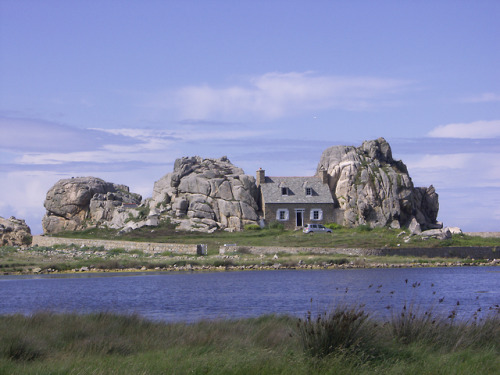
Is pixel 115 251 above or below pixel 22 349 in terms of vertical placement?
above

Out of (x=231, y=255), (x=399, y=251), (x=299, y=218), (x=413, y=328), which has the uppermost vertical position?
(x=299, y=218)

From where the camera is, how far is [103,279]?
3928 centimetres

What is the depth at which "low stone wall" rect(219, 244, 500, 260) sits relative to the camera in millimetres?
48719

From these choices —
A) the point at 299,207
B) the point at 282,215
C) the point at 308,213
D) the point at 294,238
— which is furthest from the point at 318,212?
the point at 294,238

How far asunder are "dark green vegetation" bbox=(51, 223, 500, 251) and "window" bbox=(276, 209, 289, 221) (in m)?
1.02

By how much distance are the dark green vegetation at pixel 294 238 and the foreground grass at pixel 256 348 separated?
38.1 m

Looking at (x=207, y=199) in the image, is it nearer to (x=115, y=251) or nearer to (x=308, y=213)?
(x=308, y=213)

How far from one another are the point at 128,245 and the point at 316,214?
1829cm

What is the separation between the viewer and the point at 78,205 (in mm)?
70375

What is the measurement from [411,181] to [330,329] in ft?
175

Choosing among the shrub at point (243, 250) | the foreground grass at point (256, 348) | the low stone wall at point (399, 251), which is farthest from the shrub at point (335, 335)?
the shrub at point (243, 250)

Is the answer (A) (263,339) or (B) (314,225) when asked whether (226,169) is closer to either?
(B) (314,225)

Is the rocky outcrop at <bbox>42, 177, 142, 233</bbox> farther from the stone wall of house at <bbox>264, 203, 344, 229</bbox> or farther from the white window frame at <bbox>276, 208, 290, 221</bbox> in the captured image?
the stone wall of house at <bbox>264, 203, 344, 229</bbox>

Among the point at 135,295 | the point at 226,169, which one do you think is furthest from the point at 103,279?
the point at 226,169
